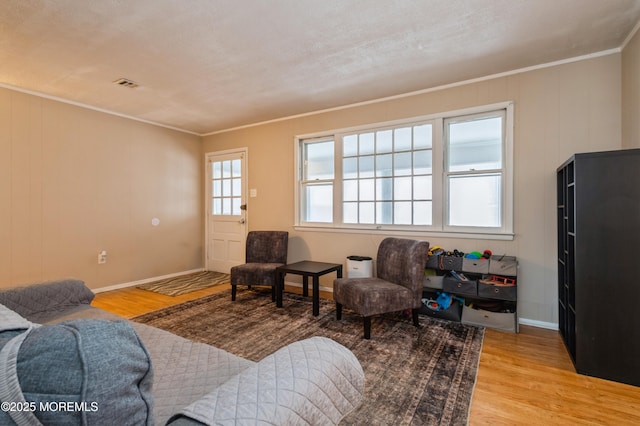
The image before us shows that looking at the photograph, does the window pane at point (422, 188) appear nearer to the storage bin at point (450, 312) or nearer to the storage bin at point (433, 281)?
the storage bin at point (433, 281)

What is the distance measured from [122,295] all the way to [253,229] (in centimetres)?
200

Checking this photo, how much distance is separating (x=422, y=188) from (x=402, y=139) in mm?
663

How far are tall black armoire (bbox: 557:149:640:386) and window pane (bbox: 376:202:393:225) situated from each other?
1911 millimetres

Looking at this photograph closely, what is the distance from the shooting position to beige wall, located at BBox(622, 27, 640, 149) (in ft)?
7.81

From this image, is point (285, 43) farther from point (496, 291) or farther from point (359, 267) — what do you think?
point (496, 291)

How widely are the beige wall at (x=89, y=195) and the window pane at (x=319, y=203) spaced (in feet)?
7.86

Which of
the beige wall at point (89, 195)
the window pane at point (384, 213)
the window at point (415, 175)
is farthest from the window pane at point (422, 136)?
the beige wall at point (89, 195)

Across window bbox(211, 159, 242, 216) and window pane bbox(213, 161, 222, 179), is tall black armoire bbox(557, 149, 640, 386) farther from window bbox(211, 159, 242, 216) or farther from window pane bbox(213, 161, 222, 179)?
window pane bbox(213, 161, 222, 179)

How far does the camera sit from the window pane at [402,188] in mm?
3770

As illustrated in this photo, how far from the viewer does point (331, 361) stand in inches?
40.9

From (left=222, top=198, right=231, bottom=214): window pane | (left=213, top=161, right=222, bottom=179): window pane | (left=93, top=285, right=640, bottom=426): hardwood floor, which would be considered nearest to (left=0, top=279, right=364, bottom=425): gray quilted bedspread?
(left=93, top=285, right=640, bottom=426): hardwood floor

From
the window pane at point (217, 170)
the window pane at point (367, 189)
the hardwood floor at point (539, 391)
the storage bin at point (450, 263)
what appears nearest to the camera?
the hardwood floor at point (539, 391)

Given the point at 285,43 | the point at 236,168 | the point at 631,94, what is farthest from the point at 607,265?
the point at 236,168

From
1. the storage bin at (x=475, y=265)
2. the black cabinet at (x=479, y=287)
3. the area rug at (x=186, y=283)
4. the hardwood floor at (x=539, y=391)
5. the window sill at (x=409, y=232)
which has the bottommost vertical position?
the hardwood floor at (x=539, y=391)
